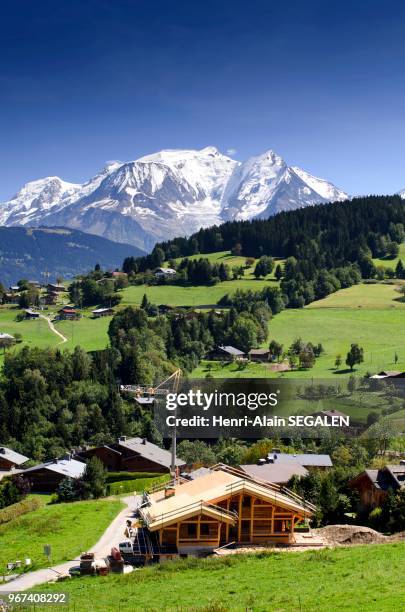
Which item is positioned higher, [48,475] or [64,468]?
[64,468]

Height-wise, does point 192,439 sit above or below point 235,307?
below

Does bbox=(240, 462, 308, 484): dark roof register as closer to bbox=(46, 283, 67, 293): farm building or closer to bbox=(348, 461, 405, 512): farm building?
bbox=(348, 461, 405, 512): farm building

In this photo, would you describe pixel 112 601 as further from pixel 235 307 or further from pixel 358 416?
pixel 235 307

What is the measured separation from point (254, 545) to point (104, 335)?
88.3 meters

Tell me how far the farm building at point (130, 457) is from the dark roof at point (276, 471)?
58.8ft

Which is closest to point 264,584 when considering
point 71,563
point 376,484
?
point 71,563

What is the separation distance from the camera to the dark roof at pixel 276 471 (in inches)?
1765

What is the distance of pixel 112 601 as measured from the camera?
2308cm

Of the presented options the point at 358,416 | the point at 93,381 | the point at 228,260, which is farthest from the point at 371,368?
the point at 228,260

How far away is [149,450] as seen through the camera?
2746 inches

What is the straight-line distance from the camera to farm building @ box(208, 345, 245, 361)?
361 ft

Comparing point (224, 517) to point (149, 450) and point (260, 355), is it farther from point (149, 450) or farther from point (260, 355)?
point (260, 355)

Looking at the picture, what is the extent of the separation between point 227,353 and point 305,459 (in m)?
58.4

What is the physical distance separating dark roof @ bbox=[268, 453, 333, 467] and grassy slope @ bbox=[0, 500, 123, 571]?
13.7 m
